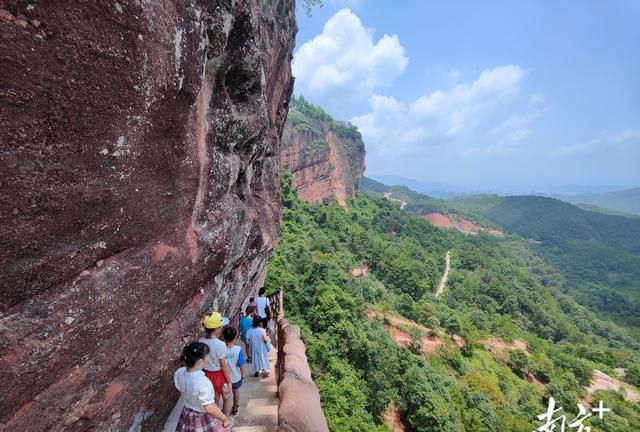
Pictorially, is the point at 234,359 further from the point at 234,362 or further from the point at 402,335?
the point at 402,335

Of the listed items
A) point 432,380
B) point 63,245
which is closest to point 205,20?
point 63,245

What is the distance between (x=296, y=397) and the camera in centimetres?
466

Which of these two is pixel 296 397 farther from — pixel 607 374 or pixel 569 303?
pixel 569 303

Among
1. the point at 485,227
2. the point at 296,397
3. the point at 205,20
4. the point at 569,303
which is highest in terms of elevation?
the point at 205,20

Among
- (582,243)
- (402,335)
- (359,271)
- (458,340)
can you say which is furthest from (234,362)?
(582,243)

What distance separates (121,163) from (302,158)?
5665cm

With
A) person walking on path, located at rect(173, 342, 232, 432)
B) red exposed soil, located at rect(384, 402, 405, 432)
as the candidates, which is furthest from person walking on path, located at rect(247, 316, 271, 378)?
red exposed soil, located at rect(384, 402, 405, 432)

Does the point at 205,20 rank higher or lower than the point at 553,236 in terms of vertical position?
higher

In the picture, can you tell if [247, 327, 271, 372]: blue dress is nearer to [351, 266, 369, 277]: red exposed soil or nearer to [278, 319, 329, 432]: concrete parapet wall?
[278, 319, 329, 432]: concrete parapet wall

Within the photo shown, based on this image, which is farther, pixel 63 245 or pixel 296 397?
pixel 296 397

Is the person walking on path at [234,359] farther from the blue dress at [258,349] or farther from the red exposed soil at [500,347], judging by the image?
the red exposed soil at [500,347]

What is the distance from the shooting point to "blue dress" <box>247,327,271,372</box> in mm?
6914

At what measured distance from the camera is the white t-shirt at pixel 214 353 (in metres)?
4.88

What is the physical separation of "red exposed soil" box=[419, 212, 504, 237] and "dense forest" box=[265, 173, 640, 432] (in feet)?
121
